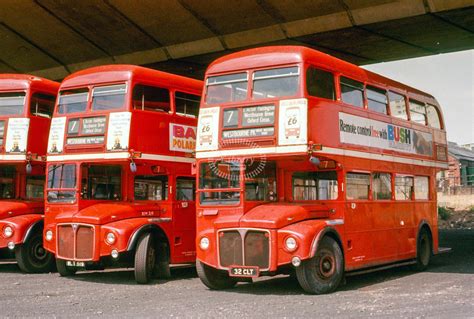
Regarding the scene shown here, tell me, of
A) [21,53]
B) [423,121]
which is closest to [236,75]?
[423,121]

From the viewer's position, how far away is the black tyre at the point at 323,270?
958cm

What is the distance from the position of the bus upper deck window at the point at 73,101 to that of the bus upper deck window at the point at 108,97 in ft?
0.77

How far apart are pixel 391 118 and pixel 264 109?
11.4ft

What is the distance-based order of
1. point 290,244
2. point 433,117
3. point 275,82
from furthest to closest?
point 433,117 < point 275,82 < point 290,244

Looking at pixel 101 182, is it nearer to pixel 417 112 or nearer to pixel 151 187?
pixel 151 187

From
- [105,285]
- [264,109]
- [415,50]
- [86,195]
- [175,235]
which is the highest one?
[415,50]

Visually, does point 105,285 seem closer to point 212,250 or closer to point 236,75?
point 212,250

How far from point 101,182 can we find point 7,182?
291cm

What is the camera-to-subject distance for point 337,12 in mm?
15617

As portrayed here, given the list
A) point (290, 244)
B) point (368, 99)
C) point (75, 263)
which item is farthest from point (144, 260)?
point (368, 99)

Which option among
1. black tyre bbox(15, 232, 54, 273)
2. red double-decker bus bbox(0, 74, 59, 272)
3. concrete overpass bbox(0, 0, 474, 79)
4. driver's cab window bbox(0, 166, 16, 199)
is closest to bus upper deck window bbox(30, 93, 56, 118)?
red double-decker bus bbox(0, 74, 59, 272)

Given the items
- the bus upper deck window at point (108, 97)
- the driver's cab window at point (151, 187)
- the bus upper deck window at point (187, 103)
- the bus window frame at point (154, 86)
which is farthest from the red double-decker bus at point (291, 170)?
the driver's cab window at point (151, 187)

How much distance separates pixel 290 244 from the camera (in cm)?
940

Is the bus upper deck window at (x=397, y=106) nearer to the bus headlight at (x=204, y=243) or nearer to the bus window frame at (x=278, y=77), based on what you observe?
the bus window frame at (x=278, y=77)
